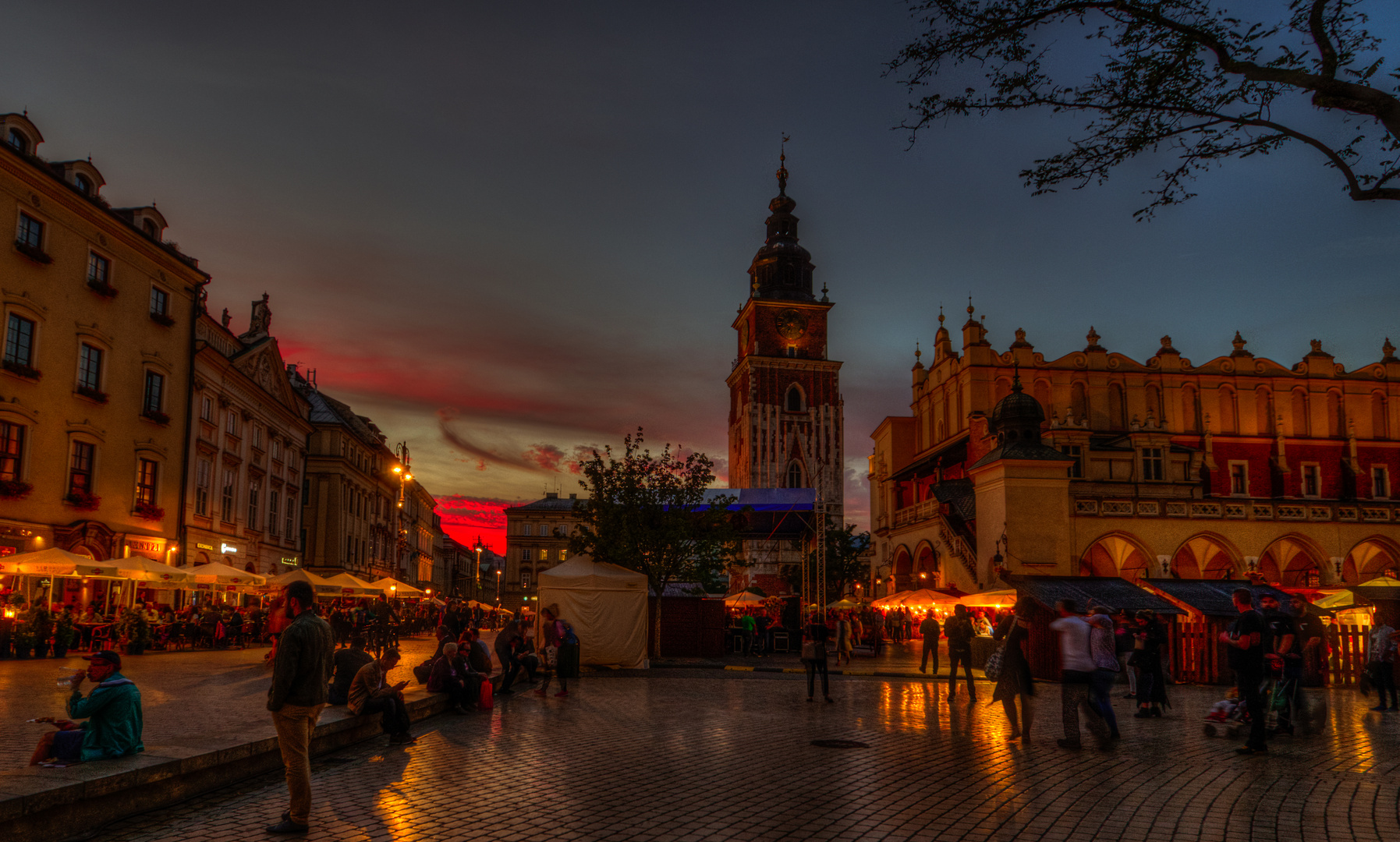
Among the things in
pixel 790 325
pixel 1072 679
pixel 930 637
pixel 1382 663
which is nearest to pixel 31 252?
pixel 930 637

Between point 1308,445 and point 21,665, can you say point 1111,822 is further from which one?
point 1308,445

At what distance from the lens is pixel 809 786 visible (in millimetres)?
8562

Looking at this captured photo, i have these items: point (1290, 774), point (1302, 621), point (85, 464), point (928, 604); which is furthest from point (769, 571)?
point (1290, 774)

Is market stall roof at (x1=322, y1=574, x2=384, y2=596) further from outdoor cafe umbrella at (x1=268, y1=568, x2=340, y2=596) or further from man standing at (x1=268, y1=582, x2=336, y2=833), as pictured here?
man standing at (x1=268, y1=582, x2=336, y2=833)

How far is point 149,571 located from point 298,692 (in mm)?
20160

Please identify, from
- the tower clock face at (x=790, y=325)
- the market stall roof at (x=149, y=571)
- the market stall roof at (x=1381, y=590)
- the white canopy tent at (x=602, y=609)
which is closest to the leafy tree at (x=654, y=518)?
the white canopy tent at (x=602, y=609)

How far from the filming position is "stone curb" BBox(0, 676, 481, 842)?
642cm

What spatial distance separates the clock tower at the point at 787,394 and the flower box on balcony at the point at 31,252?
66.2 meters

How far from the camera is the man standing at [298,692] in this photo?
22.5ft

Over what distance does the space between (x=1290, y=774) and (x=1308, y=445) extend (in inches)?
1922

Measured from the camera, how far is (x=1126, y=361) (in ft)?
165

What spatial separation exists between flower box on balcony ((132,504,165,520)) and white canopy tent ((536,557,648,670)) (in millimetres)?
15670

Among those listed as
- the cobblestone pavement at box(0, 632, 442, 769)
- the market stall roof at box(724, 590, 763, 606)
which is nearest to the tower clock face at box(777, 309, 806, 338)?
the market stall roof at box(724, 590, 763, 606)

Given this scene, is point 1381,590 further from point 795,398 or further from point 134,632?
point 795,398
